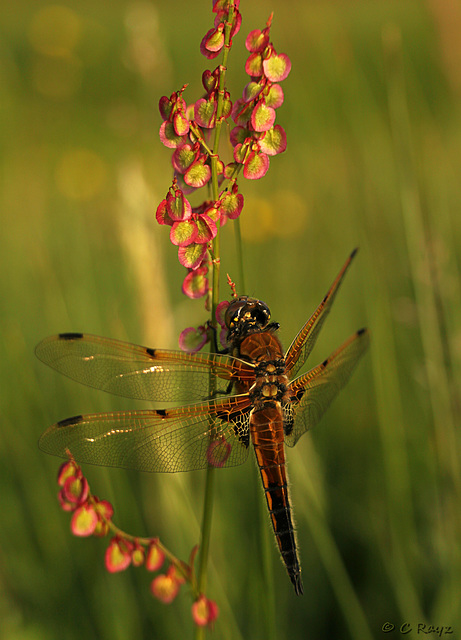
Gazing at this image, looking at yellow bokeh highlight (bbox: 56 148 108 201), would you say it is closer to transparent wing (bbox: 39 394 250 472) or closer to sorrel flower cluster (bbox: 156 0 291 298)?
transparent wing (bbox: 39 394 250 472)

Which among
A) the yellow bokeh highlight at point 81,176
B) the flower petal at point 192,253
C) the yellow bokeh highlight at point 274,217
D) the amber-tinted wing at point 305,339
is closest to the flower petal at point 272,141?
the flower petal at point 192,253

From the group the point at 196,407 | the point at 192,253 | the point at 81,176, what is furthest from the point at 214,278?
the point at 81,176

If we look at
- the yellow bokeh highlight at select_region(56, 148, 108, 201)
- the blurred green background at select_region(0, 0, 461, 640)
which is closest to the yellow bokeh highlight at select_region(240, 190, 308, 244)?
the blurred green background at select_region(0, 0, 461, 640)

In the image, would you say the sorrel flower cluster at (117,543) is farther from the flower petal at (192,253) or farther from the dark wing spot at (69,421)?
the flower petal at (192,253)

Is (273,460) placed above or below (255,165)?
below

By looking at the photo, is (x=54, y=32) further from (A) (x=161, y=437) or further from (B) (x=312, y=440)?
(A) (x=161, y=437)

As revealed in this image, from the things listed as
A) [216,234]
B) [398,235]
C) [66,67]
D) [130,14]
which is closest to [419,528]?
[216,234]
